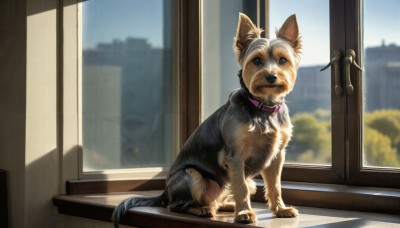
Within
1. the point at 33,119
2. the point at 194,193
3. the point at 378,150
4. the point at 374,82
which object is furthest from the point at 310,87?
the point at 33,119

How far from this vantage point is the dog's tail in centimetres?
227

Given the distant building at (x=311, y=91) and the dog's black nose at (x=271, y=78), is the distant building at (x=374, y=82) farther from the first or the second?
the dog's black nose at (x=271, y=78)

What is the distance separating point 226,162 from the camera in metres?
2.05

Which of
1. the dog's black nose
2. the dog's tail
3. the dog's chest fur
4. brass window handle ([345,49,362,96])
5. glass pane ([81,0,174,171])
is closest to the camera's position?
the dog's black nose

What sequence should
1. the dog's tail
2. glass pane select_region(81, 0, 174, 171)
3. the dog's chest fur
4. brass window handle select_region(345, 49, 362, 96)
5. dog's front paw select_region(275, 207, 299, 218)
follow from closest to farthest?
the dog's chest fur < dog's front paw select_region(275, 207, 299, 218) < the dog's tail < brass window handle select_region(345, 49, 362, 96) < glass pane select_region(81, 0, 174, 171)

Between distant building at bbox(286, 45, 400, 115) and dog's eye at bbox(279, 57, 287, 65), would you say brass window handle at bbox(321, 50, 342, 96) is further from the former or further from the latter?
dog's eye at bbox(279, 57, 287, 65)

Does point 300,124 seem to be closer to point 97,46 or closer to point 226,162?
point 226,162

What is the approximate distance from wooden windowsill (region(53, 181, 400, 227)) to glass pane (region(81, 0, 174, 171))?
299mm

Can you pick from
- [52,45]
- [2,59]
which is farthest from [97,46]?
[2,59]

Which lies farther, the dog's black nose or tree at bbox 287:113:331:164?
tree at bbox 287:113:331:164

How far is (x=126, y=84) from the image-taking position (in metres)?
2.87

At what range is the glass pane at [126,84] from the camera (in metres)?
2.80

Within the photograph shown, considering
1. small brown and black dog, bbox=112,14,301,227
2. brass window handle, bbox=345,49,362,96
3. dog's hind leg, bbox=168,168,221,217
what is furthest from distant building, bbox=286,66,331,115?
dog's hind leg, bbox=168,168,221,217

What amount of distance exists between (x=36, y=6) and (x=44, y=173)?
0.82 meters
